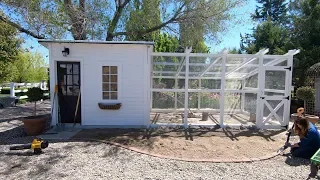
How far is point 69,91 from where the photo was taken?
6891mm

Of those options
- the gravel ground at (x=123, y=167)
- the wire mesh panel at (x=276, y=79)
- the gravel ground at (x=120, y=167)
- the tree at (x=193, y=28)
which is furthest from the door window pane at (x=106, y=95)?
the wire mesh panel at (x=276, y=79)

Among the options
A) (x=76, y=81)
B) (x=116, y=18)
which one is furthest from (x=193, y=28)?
(x=76, y=81)

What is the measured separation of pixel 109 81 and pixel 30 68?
22.5 metres

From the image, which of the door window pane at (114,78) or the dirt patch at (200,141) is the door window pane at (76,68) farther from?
the dirt patch at (200,141)

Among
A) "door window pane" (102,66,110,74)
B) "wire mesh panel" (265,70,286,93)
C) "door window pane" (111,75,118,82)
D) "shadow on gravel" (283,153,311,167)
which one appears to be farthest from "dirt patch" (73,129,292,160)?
"door window pane" (102,66,110,74)

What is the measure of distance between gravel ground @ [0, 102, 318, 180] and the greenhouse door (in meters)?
2.58

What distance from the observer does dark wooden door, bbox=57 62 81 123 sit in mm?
6777

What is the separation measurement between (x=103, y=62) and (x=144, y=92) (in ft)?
5.22

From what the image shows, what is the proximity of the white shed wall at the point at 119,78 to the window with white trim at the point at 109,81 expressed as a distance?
0.11 meters

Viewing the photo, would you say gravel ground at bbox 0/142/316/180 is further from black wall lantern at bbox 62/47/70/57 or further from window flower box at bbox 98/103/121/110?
black wall lantern at bbox 62/47/70/57

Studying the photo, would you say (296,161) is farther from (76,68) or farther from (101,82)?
(76,68)

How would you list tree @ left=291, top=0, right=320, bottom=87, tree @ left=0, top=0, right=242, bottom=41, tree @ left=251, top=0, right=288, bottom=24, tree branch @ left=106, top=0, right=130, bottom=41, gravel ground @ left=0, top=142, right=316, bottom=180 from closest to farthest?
gravel ground @ left=0, top=142, right=316, bottom=180 → tree @ left=0, top=0, right=242, bottom=41 → tree branch @ left=106, top=0, right=130, bottom=41 → tree @ left=291, top=0, right=320, bottom=87 → tree @ left=251, top=0, right=288, bottom=24

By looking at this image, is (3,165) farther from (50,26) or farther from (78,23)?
(78,23)

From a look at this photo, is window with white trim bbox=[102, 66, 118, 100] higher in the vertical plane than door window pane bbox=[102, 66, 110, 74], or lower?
lower
